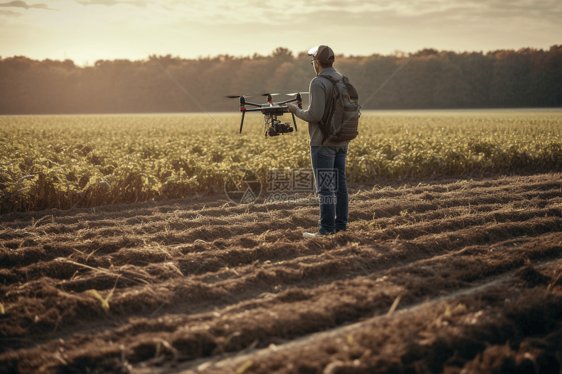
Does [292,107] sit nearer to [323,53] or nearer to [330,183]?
[323,53]

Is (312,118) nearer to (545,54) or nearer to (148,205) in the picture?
(148,205)

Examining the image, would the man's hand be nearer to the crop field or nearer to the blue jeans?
the blue jeans

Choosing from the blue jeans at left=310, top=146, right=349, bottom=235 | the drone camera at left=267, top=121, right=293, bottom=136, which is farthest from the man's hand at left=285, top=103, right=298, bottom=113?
the blue jeans at left=310, top=146, right=349, bottom=235

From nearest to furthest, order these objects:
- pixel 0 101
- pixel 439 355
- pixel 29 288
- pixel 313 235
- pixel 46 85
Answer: pixel 439 355
pixel 29 288
pixel 313 235
pixel 0 101
pixel 46 85

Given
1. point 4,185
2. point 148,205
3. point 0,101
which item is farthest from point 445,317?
point 0,101

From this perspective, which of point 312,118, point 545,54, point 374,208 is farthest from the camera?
point 545,54

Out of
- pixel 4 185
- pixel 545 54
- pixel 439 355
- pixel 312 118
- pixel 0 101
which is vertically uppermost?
pixel 545 54
